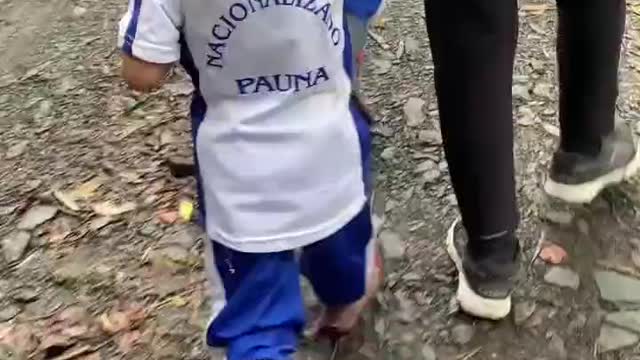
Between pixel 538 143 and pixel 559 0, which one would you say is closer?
pixel 559 0

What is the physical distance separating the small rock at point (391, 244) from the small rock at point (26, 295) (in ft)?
2.64

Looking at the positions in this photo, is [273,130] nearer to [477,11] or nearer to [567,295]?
[477,11]

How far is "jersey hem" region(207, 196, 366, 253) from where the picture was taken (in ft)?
6.38

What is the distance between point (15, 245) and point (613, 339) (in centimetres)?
141

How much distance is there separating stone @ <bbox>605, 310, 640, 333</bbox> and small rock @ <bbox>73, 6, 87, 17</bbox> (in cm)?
200

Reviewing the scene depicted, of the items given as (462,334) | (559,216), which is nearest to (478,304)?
(462,334)

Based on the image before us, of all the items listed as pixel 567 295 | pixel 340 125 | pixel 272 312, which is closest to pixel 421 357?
pixel 567 295

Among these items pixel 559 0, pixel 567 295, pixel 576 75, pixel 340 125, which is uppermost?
pixel 340 125

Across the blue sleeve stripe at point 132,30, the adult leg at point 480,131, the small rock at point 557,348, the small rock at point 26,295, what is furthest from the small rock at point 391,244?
the blue sleeve stripe at point 132,30

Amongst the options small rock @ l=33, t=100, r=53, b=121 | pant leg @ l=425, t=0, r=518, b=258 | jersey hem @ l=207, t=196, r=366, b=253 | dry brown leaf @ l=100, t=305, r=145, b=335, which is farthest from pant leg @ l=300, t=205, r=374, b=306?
small rock @ l=33, t=100, r=53, b=121

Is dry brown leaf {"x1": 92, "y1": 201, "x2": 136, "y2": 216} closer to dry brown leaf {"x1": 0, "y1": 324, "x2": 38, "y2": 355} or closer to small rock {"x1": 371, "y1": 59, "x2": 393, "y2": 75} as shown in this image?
dry brown leaf {"x1": 0, "y1": 324, "x2": 38, "y2": 355}

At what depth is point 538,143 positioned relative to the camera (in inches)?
120

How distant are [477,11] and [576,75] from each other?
592 millimetres

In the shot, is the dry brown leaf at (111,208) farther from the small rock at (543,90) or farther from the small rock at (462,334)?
the small rock at (543,90)
